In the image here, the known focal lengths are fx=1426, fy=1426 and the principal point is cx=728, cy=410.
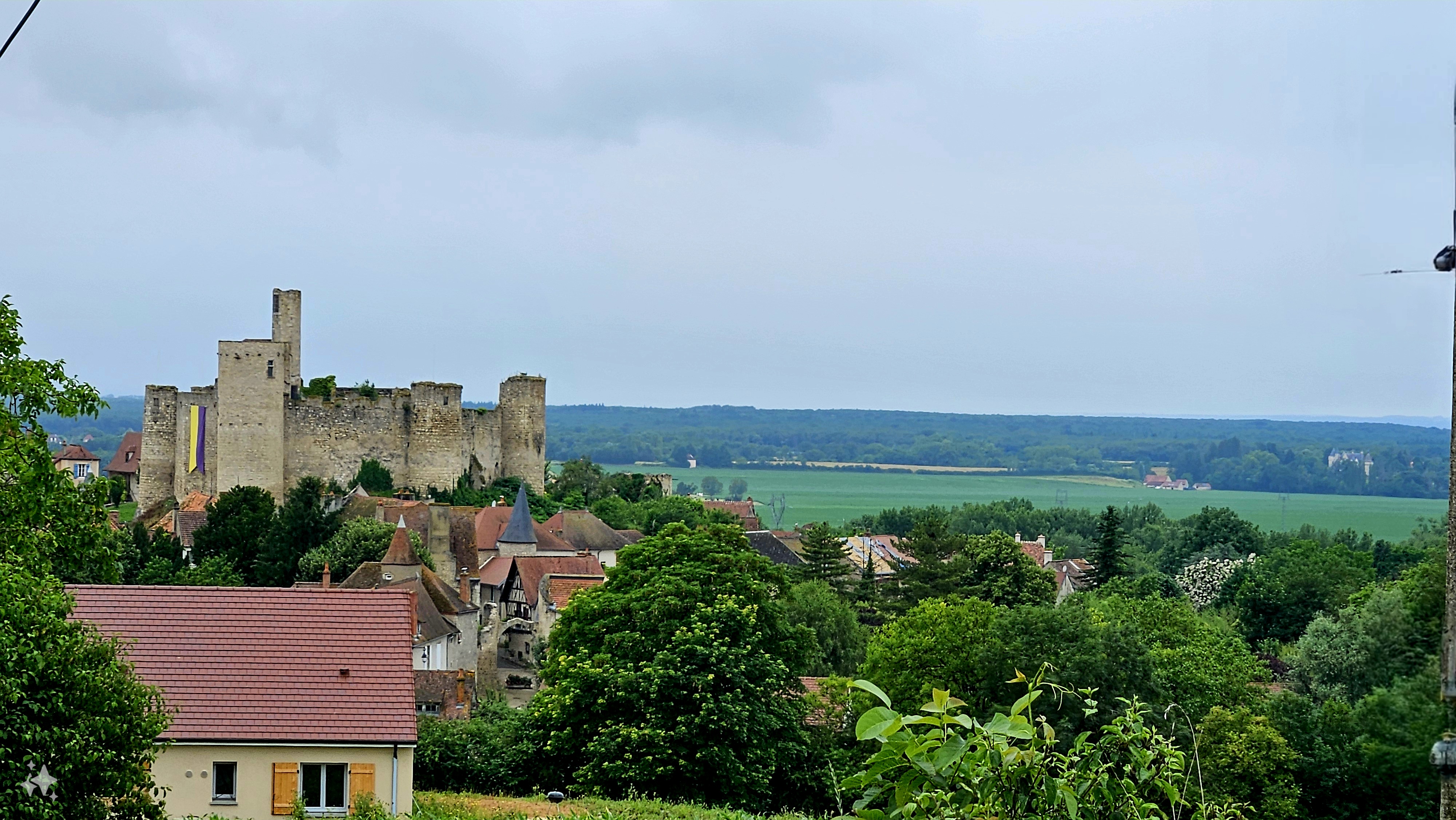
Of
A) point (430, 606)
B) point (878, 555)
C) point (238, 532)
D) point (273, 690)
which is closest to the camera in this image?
point (273, 690)

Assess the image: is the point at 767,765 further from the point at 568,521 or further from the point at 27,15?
the point at 568,521

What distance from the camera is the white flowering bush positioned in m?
61.2

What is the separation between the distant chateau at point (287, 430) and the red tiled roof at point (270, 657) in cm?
4094

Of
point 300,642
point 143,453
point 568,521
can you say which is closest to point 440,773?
point 300,642

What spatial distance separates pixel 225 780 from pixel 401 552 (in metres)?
24.8

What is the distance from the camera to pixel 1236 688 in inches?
1211

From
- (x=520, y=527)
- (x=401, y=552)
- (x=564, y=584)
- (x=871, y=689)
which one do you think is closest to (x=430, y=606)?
(x=401, y=552)

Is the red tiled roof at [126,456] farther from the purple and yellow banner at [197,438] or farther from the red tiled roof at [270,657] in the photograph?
the red tiled roof at [270,657]

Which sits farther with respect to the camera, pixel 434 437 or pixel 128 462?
pixel 128 462

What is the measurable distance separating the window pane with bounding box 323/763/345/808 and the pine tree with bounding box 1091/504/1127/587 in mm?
43139

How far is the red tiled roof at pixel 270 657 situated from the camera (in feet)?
51.6

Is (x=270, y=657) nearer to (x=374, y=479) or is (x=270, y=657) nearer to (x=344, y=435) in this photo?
(x=374, y=479)

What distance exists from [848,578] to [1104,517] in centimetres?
1039

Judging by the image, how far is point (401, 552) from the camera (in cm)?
4012
